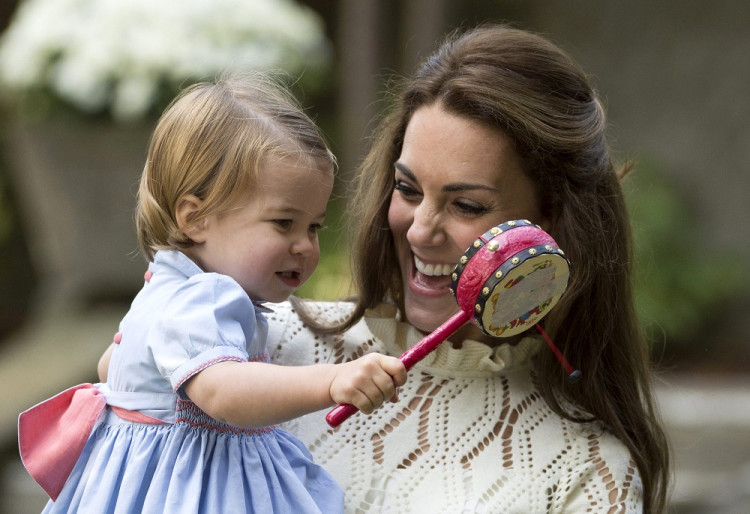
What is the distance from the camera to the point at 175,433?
190 centimetres

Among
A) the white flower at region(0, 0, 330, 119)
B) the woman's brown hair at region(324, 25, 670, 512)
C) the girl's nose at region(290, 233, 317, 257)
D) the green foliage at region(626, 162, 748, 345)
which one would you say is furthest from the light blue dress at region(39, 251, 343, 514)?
the green foliage at region(626, 162, 748, 345)

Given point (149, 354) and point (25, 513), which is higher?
point (149, 354)

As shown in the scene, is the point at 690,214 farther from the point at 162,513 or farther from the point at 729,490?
the point at 162,513

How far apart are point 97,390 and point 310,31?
4409mm

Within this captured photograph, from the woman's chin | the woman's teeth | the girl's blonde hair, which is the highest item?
the girl's blonde hair

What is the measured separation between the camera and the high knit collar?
7.90ft

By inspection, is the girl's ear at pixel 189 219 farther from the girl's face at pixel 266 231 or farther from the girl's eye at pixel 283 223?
the girl's eye at pixel 283 223

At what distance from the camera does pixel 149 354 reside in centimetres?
190

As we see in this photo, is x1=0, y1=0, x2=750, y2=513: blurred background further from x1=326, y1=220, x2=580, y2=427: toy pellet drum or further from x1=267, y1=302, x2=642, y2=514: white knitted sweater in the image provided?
x1=326, y1=220, x2=580, y2=427: toy pellet drum

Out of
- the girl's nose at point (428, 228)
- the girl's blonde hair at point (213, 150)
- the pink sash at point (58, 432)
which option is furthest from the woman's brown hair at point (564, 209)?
the pink sash at point (58, 432)

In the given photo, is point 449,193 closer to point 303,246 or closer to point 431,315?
point 431,315

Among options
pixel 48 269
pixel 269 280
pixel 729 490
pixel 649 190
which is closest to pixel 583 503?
pixel 269 280

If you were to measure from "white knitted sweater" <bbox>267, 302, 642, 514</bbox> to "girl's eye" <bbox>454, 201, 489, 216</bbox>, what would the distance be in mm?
320

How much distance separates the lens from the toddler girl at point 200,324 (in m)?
1.86
